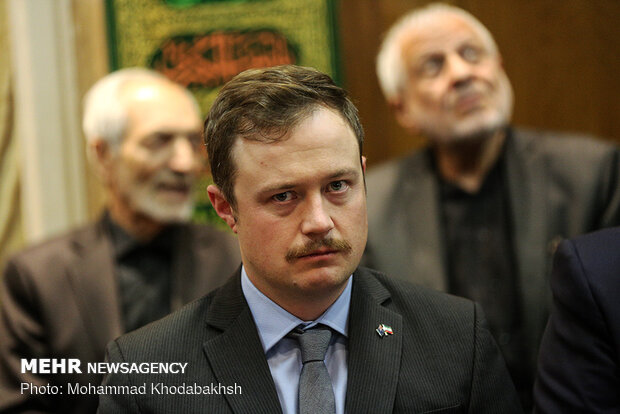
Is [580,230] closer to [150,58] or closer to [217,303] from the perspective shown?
[217,303]

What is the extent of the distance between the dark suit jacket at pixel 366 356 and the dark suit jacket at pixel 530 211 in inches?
40.0

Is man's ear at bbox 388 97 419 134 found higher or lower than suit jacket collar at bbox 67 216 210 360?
higher

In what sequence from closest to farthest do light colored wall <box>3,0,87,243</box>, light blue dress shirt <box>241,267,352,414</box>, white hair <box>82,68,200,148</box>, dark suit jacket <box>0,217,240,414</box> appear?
light blue dress shirt <box>241,267,352,414</box>
dark suit jacket <box>0,217,240,414</box>
white hair <box>82,68,200,148</box>
light colored wall <box>3,0,87,243</box>

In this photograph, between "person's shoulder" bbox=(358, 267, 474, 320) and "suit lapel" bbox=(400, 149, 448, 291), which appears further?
"suit lapel" bbox=(400, 149, 448, 291)

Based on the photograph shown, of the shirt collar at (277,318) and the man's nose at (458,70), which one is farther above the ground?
the man's nose at (458,70)

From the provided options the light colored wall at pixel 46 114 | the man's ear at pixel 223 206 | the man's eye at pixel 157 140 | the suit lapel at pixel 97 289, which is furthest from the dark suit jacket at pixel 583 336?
the light colored wall at pixel 46 114

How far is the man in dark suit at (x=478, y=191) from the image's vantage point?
2.73m

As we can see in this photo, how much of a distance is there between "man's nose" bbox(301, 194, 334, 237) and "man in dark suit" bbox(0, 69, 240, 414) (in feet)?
4.08

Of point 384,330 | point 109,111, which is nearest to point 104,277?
point 109,111

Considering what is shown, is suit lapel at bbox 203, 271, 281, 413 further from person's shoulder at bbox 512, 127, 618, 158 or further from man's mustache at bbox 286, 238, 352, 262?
person's shoulder at bbox 512, 127, 618, 158

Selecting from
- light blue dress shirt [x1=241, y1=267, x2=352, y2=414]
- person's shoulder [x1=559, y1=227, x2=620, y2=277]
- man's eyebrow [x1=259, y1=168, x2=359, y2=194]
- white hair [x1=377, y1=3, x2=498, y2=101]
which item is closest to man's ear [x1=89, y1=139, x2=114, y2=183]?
white hair [x1=377, y1=3, x2=498, y2=101]

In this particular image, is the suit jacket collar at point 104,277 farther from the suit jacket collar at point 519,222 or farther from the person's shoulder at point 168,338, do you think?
the person's shoulder at point 168,338

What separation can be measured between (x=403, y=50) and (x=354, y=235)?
1666 millimetres

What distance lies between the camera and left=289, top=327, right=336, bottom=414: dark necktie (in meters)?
1.55
